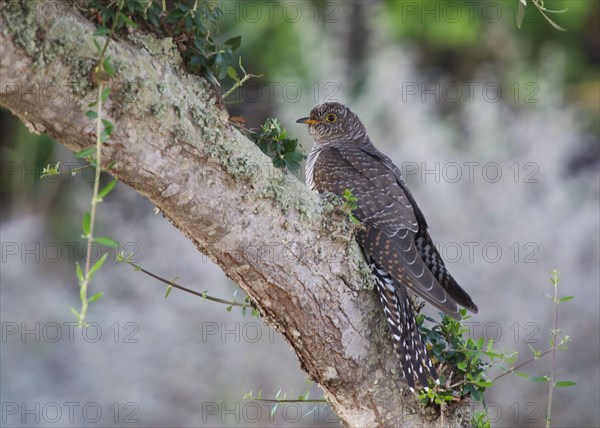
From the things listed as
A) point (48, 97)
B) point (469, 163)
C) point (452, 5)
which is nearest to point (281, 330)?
point (48, 97)

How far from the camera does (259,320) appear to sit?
20.3 feet

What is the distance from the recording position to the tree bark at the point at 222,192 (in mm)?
1824

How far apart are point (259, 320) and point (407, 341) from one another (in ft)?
12.7

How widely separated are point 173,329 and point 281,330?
3.83 metres

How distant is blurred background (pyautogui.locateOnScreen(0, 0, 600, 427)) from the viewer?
5742 millimetres

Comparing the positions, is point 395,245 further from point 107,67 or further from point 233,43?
point 107,67

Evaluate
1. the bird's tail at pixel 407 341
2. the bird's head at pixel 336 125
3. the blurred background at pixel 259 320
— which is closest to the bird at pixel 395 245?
the bird's tail at pixel 407 341

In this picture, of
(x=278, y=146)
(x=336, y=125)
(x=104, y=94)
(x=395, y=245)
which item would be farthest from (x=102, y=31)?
(x=336, y=125)

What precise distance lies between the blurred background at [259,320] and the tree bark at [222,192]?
2846 millimetres

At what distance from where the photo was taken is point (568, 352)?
584 centimetres

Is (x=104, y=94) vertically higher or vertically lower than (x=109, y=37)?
lower

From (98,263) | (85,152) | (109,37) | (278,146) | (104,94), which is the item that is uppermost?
(278,146)

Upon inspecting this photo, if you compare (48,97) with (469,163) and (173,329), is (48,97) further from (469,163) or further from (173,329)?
(469,163)

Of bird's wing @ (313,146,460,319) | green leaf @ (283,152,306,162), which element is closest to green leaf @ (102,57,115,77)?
green leaf @ (283,152,306,162)
